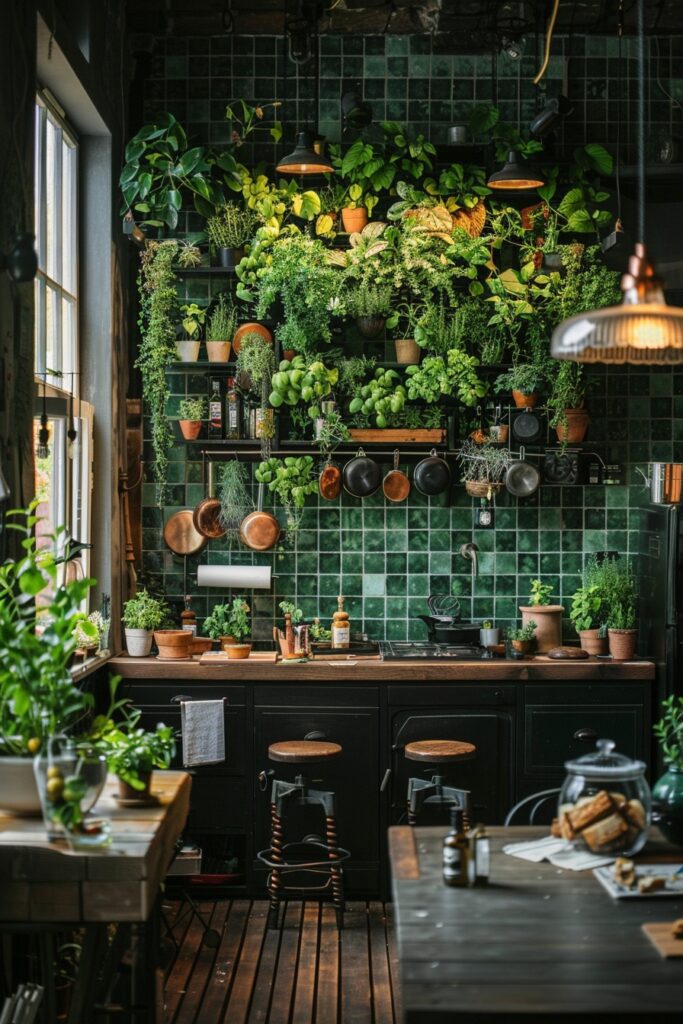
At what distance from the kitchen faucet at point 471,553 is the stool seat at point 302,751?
1.38 m

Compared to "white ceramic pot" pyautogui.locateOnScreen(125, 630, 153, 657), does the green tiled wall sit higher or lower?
higher

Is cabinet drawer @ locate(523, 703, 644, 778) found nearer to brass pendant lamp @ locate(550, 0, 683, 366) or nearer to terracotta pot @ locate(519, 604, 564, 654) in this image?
terracotta pot @ locate(519, 604, 564, 654)

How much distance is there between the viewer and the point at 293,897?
19.0ft

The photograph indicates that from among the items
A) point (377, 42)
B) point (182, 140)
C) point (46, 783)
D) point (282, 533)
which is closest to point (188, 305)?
point (182, 140)

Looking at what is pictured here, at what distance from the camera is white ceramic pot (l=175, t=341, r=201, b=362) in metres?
6.52

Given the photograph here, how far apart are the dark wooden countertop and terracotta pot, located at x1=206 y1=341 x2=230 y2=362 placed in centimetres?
160

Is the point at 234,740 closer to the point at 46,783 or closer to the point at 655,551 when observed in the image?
the point at 655,551

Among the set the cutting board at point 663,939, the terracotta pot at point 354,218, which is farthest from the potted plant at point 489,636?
the cutting board at point 663,939

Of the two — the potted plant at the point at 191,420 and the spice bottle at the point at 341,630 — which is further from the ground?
the potted plant at the point at 191,420

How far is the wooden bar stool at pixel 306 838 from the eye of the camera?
553cm

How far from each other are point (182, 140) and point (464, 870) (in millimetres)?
4304

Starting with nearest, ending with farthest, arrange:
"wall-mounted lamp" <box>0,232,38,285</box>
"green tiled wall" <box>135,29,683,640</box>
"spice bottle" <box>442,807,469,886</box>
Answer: "spice bottle" <box>442,807,469,886</box> → "wall-mounted lamp" <box>0,232,38,285</box> → "green tiled wall" <box>135,29,683,640</box>

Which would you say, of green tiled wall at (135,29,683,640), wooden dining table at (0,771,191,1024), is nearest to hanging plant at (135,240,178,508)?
green tiled wall at (135,29,683,640)

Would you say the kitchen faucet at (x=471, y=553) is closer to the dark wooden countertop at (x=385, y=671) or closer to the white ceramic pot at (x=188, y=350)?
the dark wooden countertop at (x=385, y=671)
